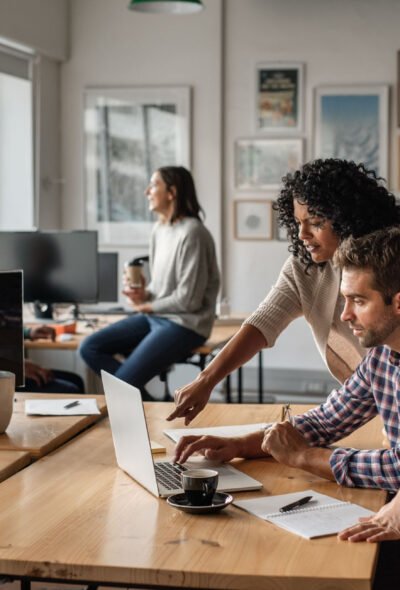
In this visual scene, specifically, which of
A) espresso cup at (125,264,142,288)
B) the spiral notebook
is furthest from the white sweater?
the spiral notebook

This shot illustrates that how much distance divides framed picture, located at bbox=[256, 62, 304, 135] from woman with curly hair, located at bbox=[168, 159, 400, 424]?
3894 mm

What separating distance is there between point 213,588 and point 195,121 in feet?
18.2

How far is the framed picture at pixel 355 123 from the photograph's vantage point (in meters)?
6.45

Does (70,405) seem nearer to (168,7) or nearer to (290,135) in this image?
(168,7)

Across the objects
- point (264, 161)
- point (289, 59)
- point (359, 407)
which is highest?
point (289, 59)

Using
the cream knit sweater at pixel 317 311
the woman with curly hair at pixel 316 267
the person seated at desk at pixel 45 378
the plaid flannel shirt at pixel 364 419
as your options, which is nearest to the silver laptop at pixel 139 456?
the plaid flannel shirt at pixel 364 419

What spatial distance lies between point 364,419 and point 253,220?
460 centimetres

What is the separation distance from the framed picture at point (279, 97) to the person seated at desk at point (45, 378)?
255cm

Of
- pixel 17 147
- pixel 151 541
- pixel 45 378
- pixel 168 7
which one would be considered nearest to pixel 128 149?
pixel 17 147

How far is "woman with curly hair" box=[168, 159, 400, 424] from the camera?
8.40 ft

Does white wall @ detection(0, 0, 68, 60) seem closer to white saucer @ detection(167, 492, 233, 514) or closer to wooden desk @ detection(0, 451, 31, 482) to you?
wooden desk @ detection(0, 451, 31, 482)

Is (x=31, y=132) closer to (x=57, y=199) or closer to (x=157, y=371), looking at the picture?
(x=57, y=199)

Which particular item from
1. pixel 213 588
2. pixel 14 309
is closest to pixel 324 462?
pixel 213 588

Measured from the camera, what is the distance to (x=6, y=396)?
2.37 m
